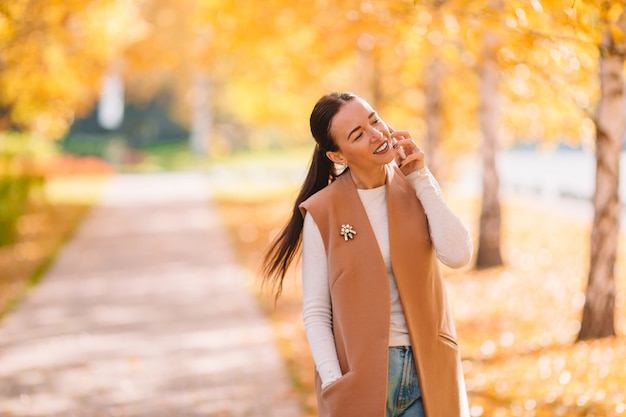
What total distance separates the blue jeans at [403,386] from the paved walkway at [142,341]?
145 inches

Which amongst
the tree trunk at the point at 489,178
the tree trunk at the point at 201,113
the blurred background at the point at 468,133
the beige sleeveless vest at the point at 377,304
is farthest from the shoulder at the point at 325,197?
the tree trunk at the point at 201,113

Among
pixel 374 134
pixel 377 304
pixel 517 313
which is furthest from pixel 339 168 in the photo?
pixel 517 313

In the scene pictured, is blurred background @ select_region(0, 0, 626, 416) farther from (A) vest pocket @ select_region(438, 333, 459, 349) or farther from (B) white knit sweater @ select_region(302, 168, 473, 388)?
(A) vest pocket @ select_region(438, 333, 459, 349)

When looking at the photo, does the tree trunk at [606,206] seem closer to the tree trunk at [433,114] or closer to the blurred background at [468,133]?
the blurred background at [468,133]

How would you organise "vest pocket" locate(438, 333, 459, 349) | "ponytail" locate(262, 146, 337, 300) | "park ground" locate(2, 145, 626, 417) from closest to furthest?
"vest pocket" locate(438, 333, 459, 349) < "ponytail" locate(262, 146, 337, 300) < "park ground" locate(2, 145, 626, 417)

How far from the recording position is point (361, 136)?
3.18m

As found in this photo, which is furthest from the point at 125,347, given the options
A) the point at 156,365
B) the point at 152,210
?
the point at 152,210

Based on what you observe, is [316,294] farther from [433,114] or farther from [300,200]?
[433,114]

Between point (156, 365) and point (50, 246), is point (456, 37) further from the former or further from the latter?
point (50, 246)

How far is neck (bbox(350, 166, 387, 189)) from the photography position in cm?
325

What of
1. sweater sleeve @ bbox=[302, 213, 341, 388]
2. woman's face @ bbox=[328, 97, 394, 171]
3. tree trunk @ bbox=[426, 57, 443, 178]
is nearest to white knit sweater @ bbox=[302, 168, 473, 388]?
sweater sleeve @ bbox=[302, 213, 341, 388]

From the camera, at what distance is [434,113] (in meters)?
15.0

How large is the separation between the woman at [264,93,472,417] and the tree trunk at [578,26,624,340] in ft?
15.1

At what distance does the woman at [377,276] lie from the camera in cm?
309
